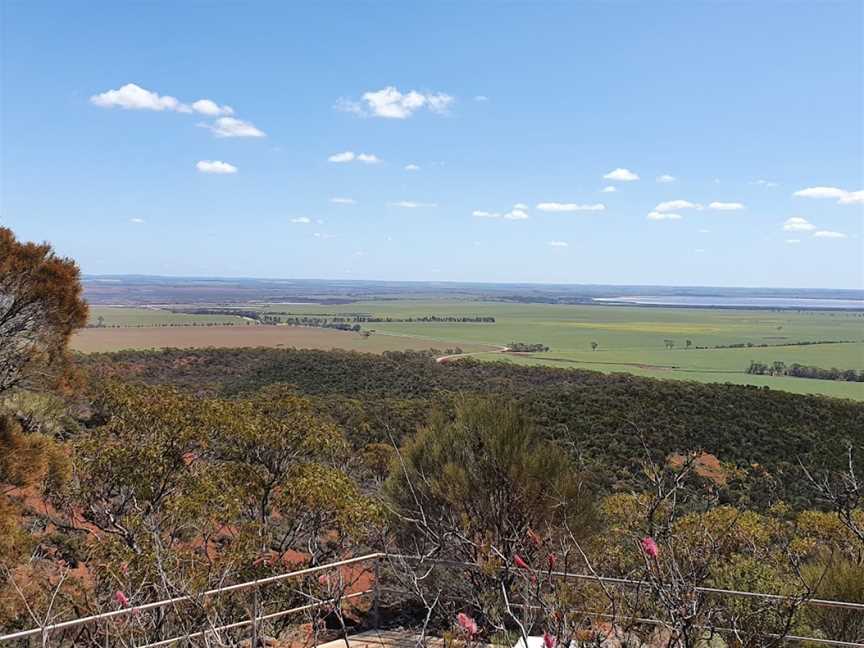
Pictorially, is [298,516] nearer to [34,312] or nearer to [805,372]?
[34,312]

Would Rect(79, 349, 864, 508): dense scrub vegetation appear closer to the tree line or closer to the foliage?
the foliage

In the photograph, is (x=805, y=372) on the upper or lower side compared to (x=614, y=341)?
lower

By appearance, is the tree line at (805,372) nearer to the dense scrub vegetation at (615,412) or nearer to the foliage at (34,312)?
the dense scrub vegetation at (615,412)

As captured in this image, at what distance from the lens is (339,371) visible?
4347 centimetres

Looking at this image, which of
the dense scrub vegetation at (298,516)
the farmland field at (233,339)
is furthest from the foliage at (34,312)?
the farmland field at (233,339)

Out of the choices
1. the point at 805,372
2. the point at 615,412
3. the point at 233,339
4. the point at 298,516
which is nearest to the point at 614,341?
the point at 805,372

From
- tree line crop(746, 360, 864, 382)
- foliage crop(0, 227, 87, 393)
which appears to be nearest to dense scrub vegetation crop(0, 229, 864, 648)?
foliage crop(0, 227, 87, 393)

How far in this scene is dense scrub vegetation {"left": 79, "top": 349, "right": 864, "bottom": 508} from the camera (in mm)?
20312

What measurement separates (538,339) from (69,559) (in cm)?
8842

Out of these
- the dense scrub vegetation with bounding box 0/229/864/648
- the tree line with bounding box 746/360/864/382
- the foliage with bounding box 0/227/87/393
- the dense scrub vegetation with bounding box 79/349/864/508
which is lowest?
the tree line with bounding box 746/360/864/382

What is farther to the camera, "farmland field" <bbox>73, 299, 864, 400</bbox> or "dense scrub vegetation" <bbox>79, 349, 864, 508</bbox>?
"farmland field" <bbox>73, 299, 864, 400</bbox>

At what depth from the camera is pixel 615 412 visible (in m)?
26.6

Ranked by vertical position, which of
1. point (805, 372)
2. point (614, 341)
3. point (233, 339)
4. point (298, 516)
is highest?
point (298, 516)

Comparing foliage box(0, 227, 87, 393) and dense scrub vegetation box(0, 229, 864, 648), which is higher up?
foliage box(0, 227, 87, 393)
